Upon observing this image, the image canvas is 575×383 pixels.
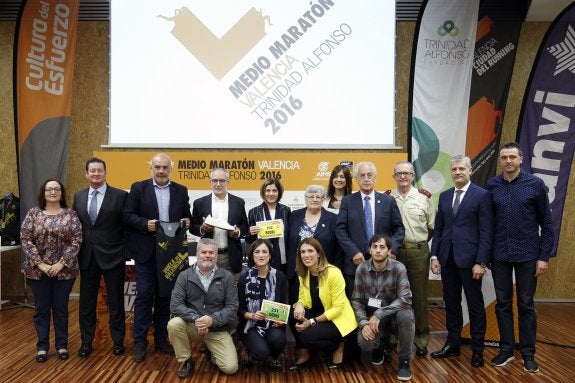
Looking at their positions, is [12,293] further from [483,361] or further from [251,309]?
[483,361]

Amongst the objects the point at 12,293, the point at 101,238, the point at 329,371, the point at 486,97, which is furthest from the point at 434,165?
the point at 12,293

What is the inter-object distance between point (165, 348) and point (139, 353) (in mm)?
236

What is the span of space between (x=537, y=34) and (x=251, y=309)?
16.2ft

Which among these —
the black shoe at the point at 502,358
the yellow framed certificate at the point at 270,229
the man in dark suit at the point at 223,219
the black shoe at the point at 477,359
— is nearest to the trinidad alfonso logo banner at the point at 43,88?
the man in dark suit at the point at 223,219

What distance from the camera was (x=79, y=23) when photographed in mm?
5965

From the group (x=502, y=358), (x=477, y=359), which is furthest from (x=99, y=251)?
(x=502, y=358)

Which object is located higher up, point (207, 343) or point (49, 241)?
point (49, 241)

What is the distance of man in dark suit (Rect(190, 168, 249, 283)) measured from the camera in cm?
386

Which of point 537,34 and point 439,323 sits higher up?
point 537,34

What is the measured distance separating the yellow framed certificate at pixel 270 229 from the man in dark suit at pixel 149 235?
58 cm

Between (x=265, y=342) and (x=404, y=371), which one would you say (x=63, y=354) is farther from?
(x=404, y=371)

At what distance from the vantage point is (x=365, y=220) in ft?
12.3

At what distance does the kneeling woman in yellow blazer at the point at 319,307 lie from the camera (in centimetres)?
341

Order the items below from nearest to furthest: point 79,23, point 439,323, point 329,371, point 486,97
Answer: point 329,371
point 439,323
point 486,97
point 79,23
